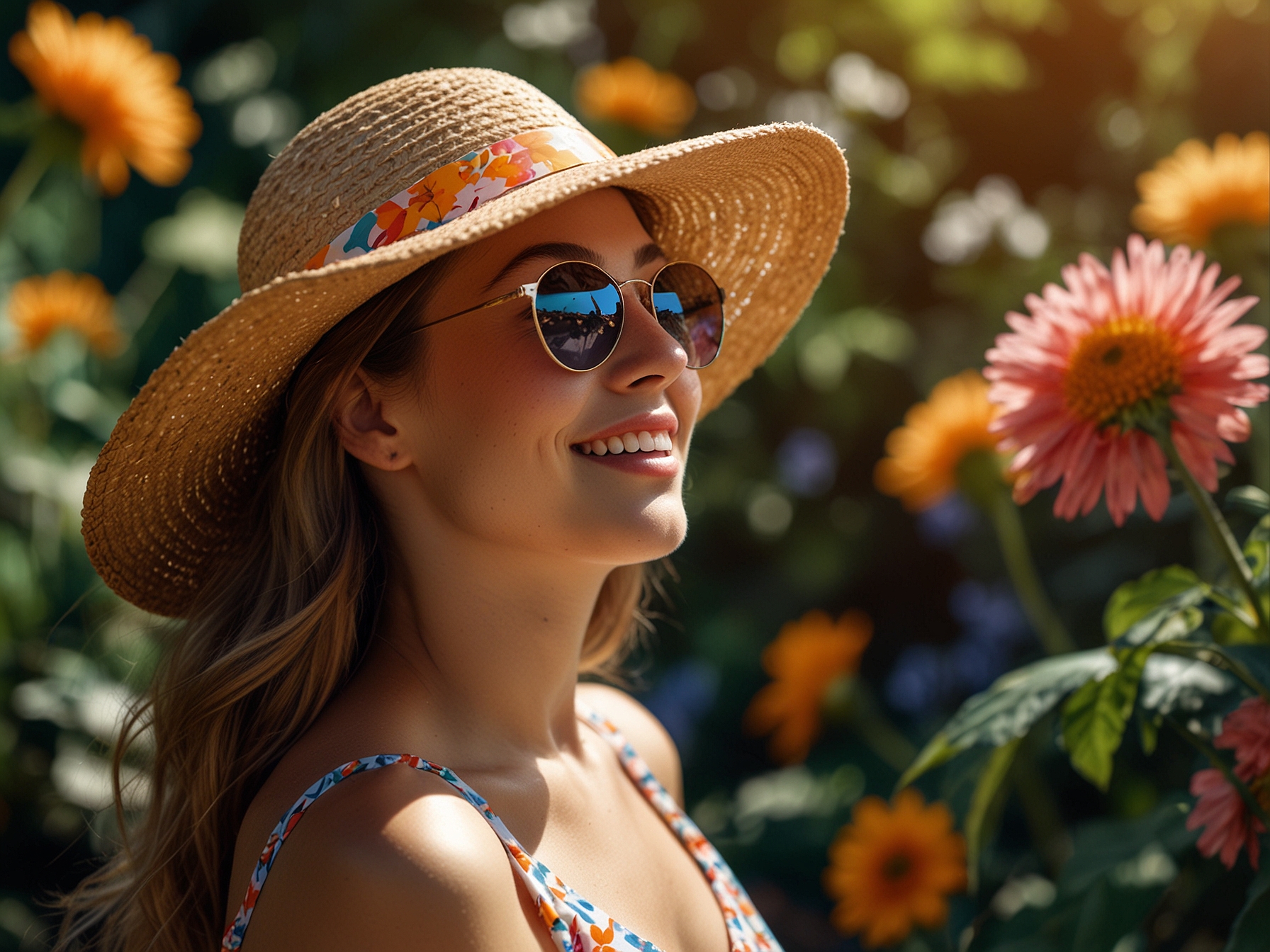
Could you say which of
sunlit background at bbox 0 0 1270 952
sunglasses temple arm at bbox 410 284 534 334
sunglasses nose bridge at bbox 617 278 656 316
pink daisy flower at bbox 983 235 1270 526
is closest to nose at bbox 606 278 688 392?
sunglasses nose bridge at bbox 617 278 656 316

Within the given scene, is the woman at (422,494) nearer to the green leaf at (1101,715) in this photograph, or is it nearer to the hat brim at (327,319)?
the hat brim at (327,319)

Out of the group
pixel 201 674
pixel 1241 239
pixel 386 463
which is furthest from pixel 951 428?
pixel 201 674

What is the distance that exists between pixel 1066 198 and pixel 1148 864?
2225mm

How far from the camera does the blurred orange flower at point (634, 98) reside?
9.61ft

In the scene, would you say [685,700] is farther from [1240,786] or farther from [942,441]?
[1240,786]

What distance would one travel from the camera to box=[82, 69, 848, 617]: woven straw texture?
115 cm

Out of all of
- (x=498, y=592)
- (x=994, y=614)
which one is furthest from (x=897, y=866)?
(x=498, y=592)

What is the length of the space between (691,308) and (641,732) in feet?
2.45

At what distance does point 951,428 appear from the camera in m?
2.25

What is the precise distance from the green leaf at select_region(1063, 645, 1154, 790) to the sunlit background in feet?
3.40

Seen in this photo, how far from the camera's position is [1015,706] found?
4.20 ft

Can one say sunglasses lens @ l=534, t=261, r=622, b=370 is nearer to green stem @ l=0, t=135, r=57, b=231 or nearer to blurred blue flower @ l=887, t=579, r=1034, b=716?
green stem @ l=0, t=135, r=57, b=231

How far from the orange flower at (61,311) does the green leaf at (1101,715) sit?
2.44 m

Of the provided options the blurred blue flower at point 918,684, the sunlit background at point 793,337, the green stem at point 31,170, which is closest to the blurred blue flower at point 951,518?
the sunlit background at point 793,337
